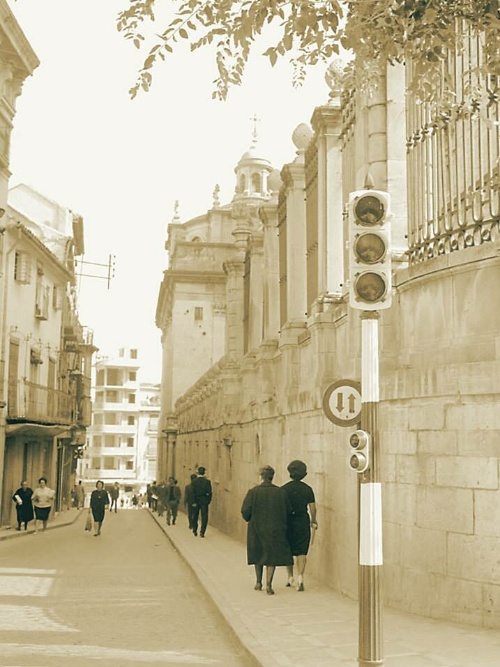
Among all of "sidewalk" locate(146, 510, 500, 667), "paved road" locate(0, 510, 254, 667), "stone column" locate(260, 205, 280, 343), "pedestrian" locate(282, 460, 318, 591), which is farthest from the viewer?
"stone column" locate(260, 205, 280, 343)

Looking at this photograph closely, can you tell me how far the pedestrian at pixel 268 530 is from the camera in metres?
10.6

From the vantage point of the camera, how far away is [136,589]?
11617 millimetres

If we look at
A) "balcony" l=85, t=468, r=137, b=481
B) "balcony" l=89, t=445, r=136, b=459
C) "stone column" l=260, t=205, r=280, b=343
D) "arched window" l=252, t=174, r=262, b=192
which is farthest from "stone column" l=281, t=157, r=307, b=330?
"balcony" l=89, t=445, r=136, b=459

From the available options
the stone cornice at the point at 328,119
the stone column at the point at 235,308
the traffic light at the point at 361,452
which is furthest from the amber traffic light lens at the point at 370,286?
the stone column at the point at 235,308

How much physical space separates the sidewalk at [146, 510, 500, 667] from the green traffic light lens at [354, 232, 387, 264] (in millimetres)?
2841

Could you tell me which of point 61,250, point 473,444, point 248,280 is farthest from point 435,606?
point 61,250

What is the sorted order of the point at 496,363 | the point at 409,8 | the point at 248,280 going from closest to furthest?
the point at 409,8, the point at 496,363, the point at 248,280

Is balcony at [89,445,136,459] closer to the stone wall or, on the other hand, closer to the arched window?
the arched window

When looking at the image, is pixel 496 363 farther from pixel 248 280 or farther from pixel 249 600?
pixel 248 280

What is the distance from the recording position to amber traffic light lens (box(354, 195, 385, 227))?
6.12 metres

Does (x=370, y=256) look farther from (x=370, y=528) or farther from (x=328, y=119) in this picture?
(x=328, y=119)

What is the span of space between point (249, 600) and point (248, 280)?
39.8 ft

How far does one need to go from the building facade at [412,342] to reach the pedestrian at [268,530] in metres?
0.68

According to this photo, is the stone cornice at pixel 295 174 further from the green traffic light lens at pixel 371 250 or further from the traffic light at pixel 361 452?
the traffic light at pixel 361 452
